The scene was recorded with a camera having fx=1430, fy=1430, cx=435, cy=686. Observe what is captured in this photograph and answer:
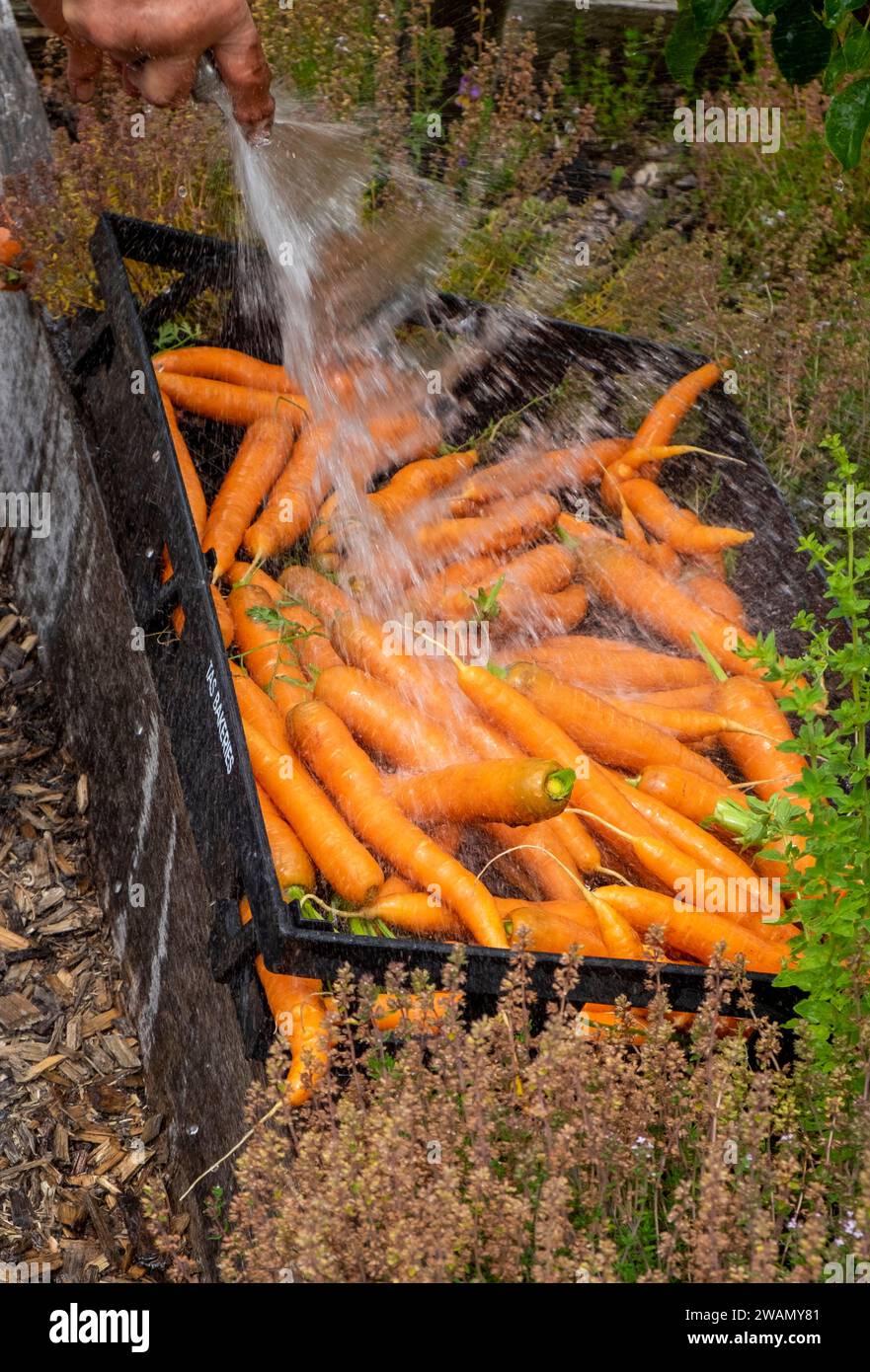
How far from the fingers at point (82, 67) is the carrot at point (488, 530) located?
4.19ft

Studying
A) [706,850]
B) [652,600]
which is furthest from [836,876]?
[652,600]

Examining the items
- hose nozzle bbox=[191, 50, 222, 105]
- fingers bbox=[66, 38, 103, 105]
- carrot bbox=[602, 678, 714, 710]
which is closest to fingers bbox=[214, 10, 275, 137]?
hose nozzle bbox=[191, 50, 222, 105]

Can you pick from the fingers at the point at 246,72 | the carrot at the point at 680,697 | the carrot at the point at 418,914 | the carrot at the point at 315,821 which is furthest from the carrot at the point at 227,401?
the carrot at the point at 418,914

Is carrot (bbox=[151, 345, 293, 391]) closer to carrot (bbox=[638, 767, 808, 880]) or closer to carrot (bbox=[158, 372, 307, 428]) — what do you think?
carrot (bbox=[158, 372, 307, 428])

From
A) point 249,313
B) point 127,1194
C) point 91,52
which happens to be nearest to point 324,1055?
point 127,1194

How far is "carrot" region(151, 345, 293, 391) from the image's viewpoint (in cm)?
379

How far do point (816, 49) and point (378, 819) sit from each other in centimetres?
Result: 203

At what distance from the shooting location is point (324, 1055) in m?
2.11

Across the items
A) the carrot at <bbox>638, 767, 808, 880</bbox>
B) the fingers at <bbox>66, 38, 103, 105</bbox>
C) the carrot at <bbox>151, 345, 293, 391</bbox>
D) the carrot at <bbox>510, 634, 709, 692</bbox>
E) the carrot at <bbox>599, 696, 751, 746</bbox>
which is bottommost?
the carrot at <bbox>638, 767, 808, 880</bbox>

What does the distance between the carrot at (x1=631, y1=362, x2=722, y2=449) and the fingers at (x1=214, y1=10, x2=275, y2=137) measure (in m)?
1.52

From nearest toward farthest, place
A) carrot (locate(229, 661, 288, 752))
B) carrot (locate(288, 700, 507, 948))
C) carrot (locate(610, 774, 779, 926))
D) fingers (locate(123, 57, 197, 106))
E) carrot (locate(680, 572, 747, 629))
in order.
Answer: fingers (locate(123, 57, 197, 106)), carrot (locate(288, 700, 507, 948)), carrot (locate(610, 774, 779, 926)), carrot (locate(229, 661, 288, 752)), carrot (locate(680, 572, 747, 629))

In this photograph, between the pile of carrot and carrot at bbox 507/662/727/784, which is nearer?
the pile of carrot

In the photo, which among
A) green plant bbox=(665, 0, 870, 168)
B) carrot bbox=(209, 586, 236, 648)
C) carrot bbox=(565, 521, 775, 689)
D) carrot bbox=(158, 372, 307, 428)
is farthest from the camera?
carrot bbox=(158, 372, 307, 428)

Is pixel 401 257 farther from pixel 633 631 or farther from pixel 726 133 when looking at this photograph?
pixel 726 133
